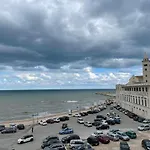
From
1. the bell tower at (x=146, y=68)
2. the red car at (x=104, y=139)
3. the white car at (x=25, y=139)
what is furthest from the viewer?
the bell tower at (x=146, y=68)

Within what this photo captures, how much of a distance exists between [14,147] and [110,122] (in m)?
26.6

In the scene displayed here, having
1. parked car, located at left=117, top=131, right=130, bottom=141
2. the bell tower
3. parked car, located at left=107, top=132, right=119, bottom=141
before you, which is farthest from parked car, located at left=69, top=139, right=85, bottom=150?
the bell tower

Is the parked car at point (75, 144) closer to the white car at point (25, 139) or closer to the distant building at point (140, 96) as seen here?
the white car at point (25, 139)

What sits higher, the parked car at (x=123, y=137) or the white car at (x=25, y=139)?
the parked car at (x=123, y=137)

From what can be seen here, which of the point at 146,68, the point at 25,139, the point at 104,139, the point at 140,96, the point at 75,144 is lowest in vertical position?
the point at 25,139

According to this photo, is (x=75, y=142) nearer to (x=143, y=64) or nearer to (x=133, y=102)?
(x=133, y=102)

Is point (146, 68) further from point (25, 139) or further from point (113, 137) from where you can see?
point (25, 139)

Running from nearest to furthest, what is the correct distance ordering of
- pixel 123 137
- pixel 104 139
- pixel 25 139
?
pixel 104 139, pixel 123 137, pixel 25 139

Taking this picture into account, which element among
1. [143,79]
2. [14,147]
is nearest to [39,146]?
[14,147]

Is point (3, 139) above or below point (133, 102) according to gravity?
below

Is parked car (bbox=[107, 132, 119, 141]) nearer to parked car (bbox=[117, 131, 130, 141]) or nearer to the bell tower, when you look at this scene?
parked car (bbox=[117, 131, 130, 141])

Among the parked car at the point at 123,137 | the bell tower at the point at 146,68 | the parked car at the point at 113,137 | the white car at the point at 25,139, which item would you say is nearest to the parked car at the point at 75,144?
the parked car at the point at 113,137

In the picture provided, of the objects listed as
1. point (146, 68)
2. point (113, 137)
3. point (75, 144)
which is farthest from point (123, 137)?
point (146, 68)

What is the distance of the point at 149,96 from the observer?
181 ft
